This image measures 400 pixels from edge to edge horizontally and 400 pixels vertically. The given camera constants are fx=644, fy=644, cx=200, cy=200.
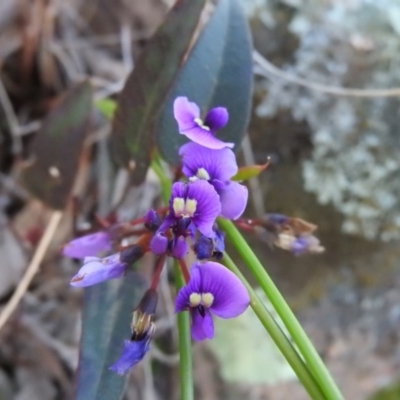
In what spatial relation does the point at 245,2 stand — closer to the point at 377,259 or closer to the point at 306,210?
the point at 306,210

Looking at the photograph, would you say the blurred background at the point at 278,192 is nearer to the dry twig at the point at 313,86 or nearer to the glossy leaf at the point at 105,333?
the dry twig at the point at 313,86

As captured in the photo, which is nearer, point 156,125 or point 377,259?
point 156,125

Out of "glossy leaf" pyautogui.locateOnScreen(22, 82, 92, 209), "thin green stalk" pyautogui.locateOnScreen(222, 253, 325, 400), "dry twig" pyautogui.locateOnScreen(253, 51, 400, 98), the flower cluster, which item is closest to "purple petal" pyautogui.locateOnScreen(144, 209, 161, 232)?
the flower cluster

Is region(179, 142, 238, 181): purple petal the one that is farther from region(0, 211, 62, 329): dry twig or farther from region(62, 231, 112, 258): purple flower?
region(0, 211, 62, 329): dry twig

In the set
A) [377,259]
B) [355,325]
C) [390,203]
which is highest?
[390,203]

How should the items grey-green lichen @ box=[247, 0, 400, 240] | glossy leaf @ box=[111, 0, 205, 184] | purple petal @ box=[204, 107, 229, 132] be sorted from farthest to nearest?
grey-green lichen @ box=[247, 0, 400, 240] < glossy leaf @ box=[111, 0, 205, 184] < purple petal @ box=[204, 107, 229, 132]

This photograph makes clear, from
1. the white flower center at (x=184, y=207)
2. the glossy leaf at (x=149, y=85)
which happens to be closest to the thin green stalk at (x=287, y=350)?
the white flower center at (x=184, y=207)

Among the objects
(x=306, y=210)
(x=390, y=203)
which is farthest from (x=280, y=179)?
(x=390, y=203)
